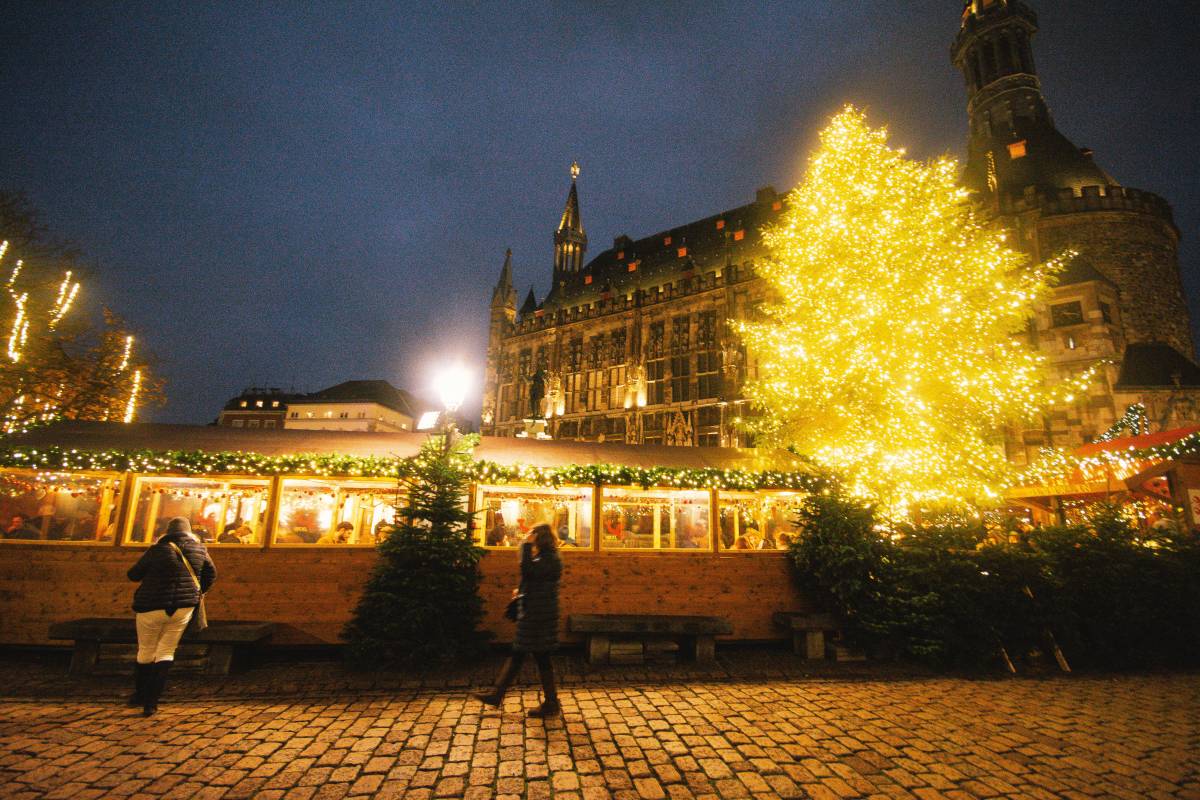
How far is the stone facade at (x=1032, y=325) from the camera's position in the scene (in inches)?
805

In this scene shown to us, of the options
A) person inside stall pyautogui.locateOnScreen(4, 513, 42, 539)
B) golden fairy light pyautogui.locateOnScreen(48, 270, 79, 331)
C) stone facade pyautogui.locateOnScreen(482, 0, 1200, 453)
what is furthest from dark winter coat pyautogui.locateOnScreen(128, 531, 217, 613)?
golden fairy light pyautogui.locateOnScreen(48, 270, 79, 331)

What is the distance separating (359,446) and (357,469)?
5.89ft

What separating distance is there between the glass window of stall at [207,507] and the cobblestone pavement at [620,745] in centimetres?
213

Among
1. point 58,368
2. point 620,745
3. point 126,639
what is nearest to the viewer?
point 620,745

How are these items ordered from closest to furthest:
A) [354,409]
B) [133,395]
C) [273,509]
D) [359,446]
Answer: [273,509], [359,446], [133,395], [354,409]

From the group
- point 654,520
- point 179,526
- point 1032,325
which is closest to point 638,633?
point 654,520

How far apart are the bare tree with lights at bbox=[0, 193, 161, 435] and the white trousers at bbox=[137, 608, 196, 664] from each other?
12.5 meters

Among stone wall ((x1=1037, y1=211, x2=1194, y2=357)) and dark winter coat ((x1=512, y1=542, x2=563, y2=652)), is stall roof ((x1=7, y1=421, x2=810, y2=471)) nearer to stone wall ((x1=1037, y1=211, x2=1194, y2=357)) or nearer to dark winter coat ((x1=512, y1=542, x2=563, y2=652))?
dark winter coat ((x1=512, y1=542, x2=563, y2=652))

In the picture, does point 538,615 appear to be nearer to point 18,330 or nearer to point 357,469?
point 357,469

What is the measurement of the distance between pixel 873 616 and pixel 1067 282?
2264cm

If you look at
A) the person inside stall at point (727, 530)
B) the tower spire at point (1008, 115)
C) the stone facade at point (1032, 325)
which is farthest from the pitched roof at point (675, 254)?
the person inside stall at point (727, 530)

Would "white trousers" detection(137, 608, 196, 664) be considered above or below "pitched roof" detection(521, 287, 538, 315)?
below

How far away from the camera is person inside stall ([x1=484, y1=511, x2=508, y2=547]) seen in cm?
787

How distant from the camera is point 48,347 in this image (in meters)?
19.1
